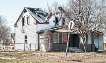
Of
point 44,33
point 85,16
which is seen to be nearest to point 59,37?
point 44,33

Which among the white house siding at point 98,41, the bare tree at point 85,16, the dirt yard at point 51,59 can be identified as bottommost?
the dirt yard at point 51,59

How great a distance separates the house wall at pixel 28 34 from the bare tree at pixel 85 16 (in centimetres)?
1085

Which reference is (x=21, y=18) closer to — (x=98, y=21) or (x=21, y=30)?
(x=21, y=30)

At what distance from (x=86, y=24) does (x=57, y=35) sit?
9899 mm

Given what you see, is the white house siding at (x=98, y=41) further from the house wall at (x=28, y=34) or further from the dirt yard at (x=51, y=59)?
the dirt yard at (x=51, y=59)

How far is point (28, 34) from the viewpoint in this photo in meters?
51.7

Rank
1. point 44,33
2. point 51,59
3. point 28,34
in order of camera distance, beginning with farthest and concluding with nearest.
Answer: point 28,34, point 44,33, point 51,59

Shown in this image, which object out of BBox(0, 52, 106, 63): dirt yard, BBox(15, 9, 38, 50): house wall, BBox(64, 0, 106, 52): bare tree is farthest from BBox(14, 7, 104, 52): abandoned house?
BBox(0, 52, 106, 63): dirt yard

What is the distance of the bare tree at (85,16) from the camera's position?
37188 millimetres

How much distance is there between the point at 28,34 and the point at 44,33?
832 centimetres

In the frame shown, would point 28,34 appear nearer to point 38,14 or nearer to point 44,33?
point 38,14

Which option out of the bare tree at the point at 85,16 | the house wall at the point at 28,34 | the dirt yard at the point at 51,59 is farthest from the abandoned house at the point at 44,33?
the dirt yard at the point at 51,59

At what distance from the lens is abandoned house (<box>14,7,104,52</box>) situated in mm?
44622

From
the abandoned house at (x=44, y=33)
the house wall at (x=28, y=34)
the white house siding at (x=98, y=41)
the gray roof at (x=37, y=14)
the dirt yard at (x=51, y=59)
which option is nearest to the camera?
the dirt yard at (x=51, y=59)
